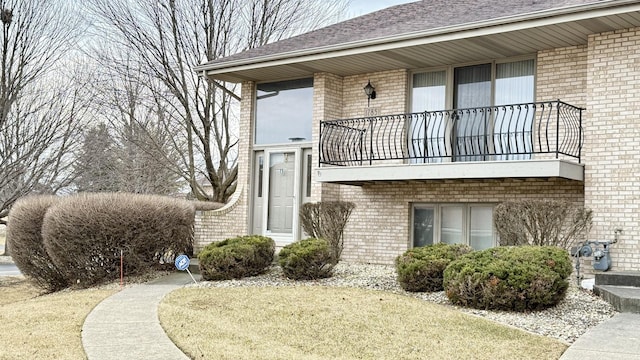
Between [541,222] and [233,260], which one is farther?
[233,260]

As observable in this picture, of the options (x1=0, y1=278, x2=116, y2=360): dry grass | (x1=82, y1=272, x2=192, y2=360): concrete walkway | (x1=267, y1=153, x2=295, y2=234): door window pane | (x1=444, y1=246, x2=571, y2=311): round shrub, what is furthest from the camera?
(x1=267, y1=153, x2=295, y2=234): door window pane

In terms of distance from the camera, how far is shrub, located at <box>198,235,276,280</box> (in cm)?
1188

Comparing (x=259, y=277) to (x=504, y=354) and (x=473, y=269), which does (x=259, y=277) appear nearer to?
(x=473, y=269)

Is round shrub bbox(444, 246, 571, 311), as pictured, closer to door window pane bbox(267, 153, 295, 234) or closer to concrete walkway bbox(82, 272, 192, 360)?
concrete walkway bbox(82, 272, 192, 360)

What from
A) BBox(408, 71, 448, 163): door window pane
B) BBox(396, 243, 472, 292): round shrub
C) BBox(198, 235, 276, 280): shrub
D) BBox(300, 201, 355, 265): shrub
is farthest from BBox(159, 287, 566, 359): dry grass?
BBox(408, 71, 448, 163): door window pane

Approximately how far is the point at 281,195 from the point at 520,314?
8214 millimetres

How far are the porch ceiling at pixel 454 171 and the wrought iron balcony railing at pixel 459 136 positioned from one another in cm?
26

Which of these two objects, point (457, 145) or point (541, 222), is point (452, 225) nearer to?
point (457, 145)

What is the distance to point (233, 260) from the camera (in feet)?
38.9

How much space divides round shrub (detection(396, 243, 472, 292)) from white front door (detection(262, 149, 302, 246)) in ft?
18.0

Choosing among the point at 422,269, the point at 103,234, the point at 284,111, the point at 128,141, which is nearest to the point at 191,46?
the point at 128,141

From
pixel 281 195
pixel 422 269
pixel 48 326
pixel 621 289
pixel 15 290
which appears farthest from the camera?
pixel 281 195

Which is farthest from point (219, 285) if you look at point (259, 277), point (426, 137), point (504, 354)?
point (504, 354)

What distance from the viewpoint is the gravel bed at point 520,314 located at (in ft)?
26.0
